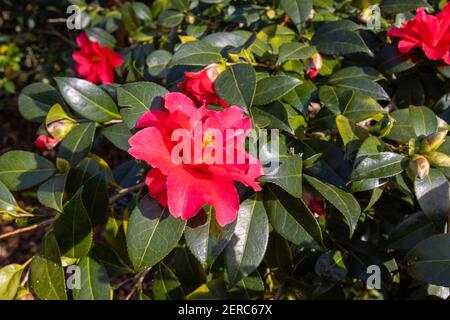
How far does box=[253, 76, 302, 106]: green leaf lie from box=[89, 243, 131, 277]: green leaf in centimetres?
49

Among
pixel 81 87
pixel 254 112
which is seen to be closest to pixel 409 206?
pixel 254 112

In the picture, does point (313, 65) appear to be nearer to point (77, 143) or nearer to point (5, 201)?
point (77, 143)

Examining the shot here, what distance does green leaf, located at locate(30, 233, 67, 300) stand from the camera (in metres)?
0.88

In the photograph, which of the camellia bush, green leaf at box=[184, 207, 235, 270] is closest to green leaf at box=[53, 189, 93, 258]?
the camellia bush

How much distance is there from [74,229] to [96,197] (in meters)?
0.08

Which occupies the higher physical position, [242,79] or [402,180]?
[242,79]

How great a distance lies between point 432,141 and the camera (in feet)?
2.82

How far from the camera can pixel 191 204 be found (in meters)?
0.72

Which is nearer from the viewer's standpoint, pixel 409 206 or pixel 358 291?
pixel 409 206

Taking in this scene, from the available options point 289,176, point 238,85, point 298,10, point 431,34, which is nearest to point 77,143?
point 238,85

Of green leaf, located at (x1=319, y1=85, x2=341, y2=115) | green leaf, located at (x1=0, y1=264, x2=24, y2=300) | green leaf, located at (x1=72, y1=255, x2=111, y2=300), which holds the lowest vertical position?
green leaf, located at (x1=72, y1=255, x2=111, y2=300)

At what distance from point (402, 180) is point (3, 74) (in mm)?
2474

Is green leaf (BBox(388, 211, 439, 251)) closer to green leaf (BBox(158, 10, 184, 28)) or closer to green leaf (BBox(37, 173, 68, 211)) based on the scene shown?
green leaf (BBox(37, 173, 68, 211))

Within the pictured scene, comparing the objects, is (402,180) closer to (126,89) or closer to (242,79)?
(242,79)
